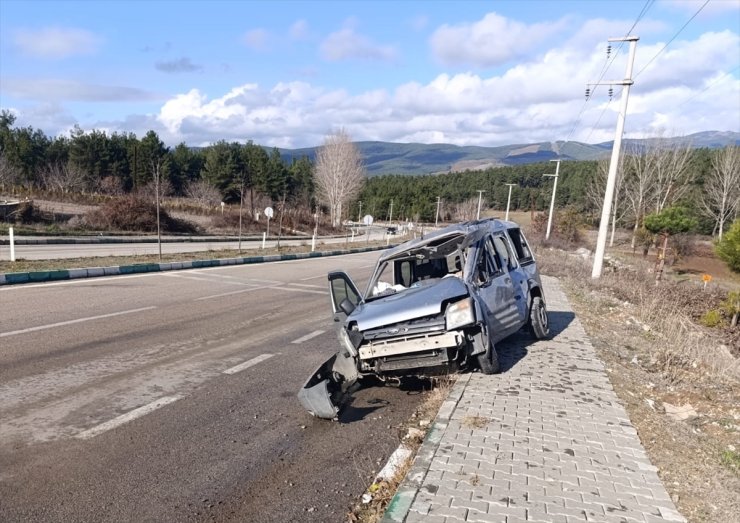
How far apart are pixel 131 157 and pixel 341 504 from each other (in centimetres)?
7056

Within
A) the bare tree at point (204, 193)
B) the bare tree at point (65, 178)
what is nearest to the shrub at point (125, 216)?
the bare tree at point (65, 178)

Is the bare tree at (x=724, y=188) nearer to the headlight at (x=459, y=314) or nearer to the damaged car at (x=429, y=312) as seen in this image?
the damaged car at (x=429, y=312)

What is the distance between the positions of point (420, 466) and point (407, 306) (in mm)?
1925

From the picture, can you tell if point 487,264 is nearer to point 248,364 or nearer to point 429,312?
point 429,312

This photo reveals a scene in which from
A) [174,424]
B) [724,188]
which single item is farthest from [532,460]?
[724,188]

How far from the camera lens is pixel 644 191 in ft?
185

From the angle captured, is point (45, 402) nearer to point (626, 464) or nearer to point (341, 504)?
point (341, 504)

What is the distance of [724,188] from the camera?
56406mm

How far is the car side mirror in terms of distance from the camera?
5.90 meters

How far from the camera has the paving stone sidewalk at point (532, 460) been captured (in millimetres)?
3193

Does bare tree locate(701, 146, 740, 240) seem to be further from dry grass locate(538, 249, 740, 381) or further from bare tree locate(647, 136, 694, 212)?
dry grass locate(538, 249, 740, 381)

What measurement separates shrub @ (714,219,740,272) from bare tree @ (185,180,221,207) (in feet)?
170

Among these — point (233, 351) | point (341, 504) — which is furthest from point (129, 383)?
point (341, 504)

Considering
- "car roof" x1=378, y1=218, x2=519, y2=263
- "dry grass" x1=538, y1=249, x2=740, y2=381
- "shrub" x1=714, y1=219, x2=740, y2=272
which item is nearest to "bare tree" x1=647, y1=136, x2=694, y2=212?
"shrub" x1=714, y1=219, x2=740, y2=272
